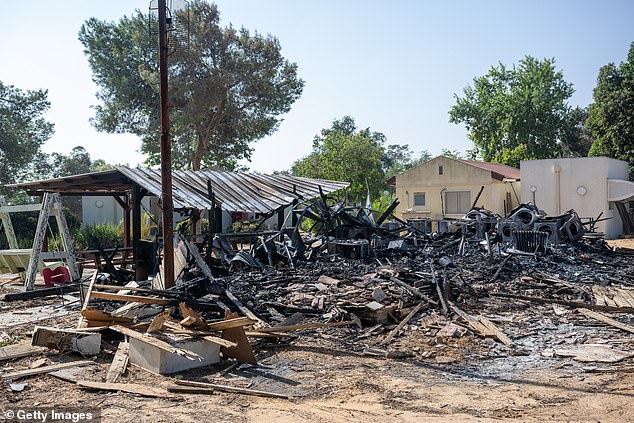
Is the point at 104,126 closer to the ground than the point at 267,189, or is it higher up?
higher up

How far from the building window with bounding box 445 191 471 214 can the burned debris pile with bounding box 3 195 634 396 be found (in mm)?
14620

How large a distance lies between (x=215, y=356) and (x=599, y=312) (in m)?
6.75

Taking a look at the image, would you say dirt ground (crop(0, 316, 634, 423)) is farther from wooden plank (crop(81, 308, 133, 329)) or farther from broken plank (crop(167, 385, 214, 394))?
wooden plank (crop(81, 308, 133, 329))

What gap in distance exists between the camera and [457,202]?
3128 cm

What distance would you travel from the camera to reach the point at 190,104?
30453mm

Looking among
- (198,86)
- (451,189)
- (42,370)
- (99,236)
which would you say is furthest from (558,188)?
(42,370)

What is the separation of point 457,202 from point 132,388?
1071 inches

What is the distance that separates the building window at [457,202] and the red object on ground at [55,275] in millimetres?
22493

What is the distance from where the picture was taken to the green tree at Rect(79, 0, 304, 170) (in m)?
30.5

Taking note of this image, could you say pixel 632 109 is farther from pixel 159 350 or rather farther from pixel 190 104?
pixel 159 350

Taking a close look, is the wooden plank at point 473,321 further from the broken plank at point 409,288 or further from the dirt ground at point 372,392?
the dirt ground at point 372,392

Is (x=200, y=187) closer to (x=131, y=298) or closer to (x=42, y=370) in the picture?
(x=131, y=298)

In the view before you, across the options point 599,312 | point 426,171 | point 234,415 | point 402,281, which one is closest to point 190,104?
point 426,171

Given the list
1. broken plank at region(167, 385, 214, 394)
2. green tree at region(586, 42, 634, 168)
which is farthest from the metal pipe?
broken plank at region(167, 385, 214, 394)
